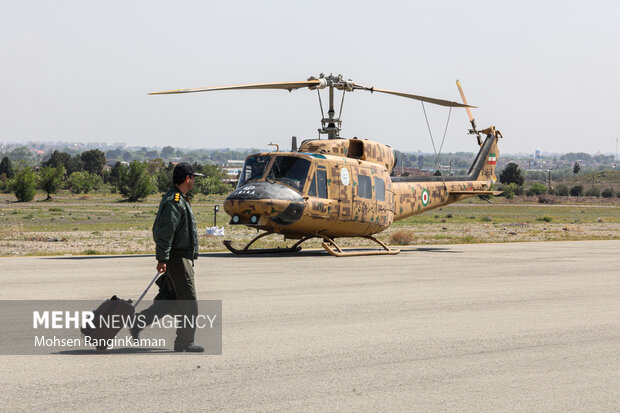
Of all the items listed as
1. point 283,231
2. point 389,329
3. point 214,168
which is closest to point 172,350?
point 389,329

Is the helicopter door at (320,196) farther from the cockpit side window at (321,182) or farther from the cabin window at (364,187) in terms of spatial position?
the cabin window at (364,187)

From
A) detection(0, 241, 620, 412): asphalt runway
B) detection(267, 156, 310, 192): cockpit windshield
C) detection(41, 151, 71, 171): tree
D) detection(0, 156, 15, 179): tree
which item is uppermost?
detection(41, 151, 71, 171): tree

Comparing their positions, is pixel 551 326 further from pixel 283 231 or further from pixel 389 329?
pixel 283 231

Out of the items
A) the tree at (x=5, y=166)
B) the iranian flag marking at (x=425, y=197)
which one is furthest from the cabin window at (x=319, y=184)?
the tree at (x=5, y=166)

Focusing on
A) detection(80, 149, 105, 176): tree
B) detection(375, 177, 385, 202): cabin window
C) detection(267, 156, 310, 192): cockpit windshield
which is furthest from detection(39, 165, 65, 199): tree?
detection(80, 149, 105, 176): tree

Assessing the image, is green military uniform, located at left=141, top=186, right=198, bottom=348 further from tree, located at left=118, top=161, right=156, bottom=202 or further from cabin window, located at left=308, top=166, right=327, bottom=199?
tree, located at left=118, top=161, right=156, bottom=202

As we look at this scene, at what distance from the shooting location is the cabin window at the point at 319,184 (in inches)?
816

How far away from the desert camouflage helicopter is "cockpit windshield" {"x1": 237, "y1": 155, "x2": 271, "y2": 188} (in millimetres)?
27

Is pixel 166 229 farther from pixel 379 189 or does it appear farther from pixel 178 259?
pixel 379 189

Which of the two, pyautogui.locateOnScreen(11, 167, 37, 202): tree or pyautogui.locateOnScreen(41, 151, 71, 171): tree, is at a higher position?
pyautogui.locateOnScreen(41, 151, 71, 171): tree

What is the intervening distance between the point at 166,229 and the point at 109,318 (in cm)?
113

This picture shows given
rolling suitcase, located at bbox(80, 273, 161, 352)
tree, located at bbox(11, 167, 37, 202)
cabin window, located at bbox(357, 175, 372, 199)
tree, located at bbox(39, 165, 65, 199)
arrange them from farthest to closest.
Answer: tree, located at bbox(39, 165, 65, 199)
tree, located at bbox(11, 167, 37, 202)
cabin window, located at bbox(357, 175, 372, 199)
rolling suitcase, located at bbox(80, 273, 161, 352)

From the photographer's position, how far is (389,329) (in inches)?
400

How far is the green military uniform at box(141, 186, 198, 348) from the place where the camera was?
8234mm
